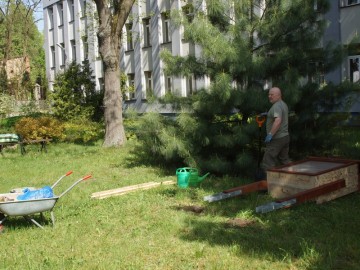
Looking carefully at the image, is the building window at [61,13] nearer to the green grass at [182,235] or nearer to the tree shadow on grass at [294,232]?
the green grass at [182,235]

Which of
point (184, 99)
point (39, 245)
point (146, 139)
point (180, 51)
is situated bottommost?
point (39, 245)

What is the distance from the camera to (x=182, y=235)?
6125 millimetres

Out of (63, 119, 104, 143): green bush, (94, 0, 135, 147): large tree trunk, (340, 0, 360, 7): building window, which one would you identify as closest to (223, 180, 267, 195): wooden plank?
(94, 0, 135, 147): large tree trunk

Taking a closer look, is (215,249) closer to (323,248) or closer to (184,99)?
(323,248)

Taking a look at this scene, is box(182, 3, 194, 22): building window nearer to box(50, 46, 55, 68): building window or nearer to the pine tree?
the pine tree

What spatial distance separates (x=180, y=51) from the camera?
86.8 feet

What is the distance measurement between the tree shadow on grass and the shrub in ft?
41.1

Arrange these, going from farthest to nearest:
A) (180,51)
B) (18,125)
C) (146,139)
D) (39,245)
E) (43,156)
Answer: (180,51)
(18,125)
(43,156)
(146,139)
(39,245)

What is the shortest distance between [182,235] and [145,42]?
25.5m

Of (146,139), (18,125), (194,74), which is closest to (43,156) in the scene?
(18,125)

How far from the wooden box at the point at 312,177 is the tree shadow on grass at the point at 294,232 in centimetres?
21

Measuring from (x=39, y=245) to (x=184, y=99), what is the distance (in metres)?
5.24

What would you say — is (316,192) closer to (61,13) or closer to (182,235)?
(182,235)

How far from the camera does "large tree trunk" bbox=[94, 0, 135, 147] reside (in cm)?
1650
